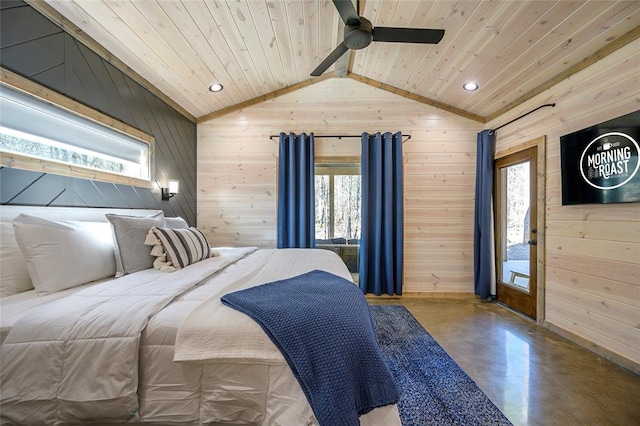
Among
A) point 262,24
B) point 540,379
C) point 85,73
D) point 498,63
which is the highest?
point 262,24

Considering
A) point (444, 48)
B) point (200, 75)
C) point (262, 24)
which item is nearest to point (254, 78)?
point (200, 75)

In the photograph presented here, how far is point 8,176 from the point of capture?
1.48m

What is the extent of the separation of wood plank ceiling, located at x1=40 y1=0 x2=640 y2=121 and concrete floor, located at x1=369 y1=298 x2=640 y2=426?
2.46m

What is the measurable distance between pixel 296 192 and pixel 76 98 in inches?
90.0

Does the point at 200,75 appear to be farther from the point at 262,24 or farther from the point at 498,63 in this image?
the point at 498,63

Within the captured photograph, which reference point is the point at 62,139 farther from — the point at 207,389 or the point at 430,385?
the point at 430,385

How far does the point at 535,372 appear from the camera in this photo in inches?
73.7

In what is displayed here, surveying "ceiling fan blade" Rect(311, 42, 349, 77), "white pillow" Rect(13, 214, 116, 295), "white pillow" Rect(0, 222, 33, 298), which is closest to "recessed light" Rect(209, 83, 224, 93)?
"ceiling fan blade" Rect(311, 42, 349, 77)

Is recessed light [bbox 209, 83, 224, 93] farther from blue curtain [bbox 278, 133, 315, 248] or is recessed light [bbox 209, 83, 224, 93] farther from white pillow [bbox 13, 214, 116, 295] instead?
white pillow [bbox 13, 214, 116, 295]

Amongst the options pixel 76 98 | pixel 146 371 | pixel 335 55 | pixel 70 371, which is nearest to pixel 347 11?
pixel 335 55

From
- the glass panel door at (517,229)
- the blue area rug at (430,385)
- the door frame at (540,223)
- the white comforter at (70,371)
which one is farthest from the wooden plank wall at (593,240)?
the white comforter at (70,371)

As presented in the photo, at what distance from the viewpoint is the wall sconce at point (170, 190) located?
2.92m

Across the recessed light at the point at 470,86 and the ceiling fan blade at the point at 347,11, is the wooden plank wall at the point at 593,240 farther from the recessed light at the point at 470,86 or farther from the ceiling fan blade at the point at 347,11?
the ceiling fan blade at the point at 347,11

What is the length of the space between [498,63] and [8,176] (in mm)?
3918
